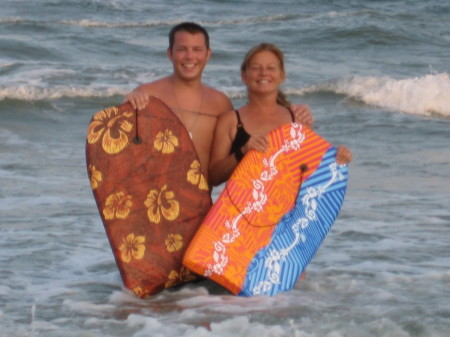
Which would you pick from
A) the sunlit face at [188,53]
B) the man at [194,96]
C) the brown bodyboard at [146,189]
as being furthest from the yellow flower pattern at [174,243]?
the sunlit face at [188,53]

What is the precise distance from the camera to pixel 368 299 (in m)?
4.97

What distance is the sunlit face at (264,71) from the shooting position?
4.92 m

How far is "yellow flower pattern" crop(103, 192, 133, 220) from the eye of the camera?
491cm

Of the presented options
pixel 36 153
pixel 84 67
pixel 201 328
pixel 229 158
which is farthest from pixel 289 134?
pixel 84 67

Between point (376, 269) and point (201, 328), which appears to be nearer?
point (201, 328)

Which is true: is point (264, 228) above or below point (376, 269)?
above

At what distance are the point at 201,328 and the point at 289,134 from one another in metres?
1.09

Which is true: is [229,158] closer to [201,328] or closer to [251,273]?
[251,273]

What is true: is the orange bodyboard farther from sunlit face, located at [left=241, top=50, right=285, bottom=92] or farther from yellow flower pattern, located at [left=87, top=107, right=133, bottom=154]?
yellow flower pattern, located at [left=87, top=107, right=133, bottom=154]

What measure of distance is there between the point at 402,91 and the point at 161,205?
8.38m

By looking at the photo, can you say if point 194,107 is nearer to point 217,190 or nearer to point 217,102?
point 217,102

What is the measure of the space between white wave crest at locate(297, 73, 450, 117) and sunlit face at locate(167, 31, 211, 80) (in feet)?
24.4

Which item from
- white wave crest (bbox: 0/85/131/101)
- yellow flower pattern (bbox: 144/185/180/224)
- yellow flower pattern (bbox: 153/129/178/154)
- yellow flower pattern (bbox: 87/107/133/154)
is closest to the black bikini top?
yellow flower pattern (bbox: 153/129/178/154)

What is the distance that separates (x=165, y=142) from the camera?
4.99 m
